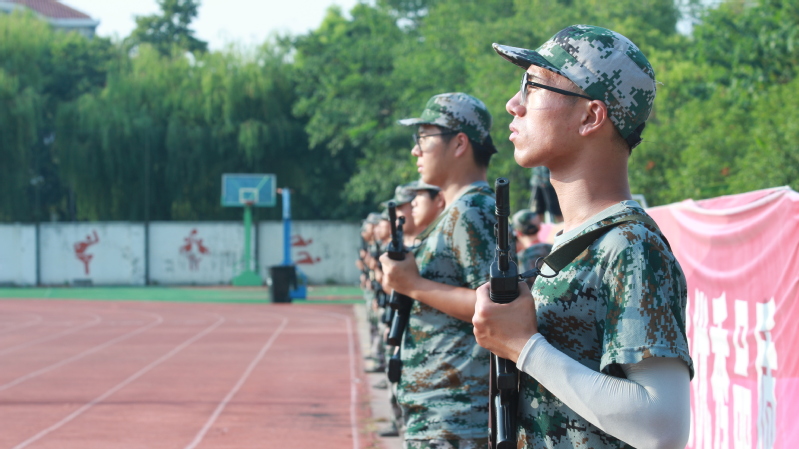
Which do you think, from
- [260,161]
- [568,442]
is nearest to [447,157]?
[568,442]

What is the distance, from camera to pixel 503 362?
201 centimetres

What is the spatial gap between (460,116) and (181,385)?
874 centimetres

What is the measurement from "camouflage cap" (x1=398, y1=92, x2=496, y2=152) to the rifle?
1946mm

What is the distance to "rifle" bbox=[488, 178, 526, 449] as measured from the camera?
1.90 meters

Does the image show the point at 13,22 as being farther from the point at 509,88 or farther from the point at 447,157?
the point at 447,157

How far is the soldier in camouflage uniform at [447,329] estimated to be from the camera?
11.1ft

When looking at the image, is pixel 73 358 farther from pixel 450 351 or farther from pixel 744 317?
pixel 450 351

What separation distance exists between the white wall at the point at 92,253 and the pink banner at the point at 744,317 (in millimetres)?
36494

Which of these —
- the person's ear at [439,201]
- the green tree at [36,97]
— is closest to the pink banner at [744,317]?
the person's ear at [439,201]

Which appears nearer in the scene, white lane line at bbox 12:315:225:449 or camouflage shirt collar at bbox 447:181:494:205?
camouflage shirt collar at bbox 447:181:494:205

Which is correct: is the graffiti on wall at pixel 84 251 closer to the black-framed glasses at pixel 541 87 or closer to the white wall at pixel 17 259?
the white wall at pixel 17 259

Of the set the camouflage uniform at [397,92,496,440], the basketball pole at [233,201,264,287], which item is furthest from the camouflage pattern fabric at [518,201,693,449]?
the basketball pole at [233,201,264,287]

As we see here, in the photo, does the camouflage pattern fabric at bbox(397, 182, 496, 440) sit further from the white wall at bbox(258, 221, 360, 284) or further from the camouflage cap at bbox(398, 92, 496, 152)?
the white wall at bbox(258, 221, 360, 284)

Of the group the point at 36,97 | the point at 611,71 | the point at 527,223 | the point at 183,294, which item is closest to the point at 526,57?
the point at 611,71
